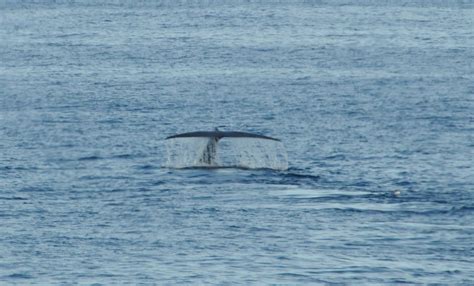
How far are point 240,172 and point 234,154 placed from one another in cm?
917

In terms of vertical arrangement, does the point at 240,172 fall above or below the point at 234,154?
below

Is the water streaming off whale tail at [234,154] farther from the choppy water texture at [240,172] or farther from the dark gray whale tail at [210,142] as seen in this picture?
the choppy water texture at [240,172]

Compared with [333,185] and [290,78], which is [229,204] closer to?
[333,185]

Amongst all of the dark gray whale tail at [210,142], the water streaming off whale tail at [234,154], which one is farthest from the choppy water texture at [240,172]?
the dark gray whale tail at [210,142]

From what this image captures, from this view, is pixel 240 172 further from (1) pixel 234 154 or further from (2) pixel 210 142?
(1) pixel 234 154

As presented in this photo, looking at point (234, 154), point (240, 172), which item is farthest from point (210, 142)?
point (234, 154)

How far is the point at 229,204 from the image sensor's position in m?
66.2

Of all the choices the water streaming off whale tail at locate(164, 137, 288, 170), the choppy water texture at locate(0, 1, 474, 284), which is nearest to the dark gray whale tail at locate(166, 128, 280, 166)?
the water streaming off whale tail at locate(164, 137, 288, 170)

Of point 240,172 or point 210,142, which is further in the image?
point 210,142

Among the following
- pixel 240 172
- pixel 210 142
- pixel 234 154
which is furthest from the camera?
pixel 234 154

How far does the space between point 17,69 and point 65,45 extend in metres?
27.2

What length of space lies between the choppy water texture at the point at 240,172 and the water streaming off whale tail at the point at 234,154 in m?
0.98

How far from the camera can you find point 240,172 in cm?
7350

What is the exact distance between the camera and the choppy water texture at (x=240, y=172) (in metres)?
56.8
